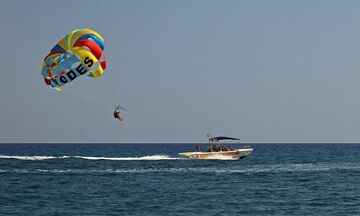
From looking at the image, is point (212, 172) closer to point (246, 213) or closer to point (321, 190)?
point (321, 190)

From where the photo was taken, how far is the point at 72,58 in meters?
46.5

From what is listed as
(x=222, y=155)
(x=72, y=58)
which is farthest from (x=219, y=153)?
(x=72, y=58)

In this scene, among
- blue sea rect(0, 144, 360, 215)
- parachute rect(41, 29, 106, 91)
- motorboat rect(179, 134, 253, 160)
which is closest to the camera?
blue sea rect(0, 144, 360, 215)

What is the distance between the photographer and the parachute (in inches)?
1826

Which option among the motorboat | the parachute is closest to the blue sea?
the parachute

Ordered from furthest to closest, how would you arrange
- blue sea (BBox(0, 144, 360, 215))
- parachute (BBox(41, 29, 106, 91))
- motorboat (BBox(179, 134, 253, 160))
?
1. motorboat (BBox(179, 134, 253, 160))
2. parachute (BBox(41, 29, 106, 91))
3. blue sea (BBox(0, 144, 360, 215))

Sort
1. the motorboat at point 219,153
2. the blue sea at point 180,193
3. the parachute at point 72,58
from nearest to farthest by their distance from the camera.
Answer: the blue sea at point 180,193
the parachute at point 72,58
the motorboat at point 219,153

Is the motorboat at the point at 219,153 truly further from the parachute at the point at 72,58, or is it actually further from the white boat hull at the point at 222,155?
the parachute at the point at 72,58

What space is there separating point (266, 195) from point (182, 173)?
52.6 ft

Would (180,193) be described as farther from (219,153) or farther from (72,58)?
(219,153)

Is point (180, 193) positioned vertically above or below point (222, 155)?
below

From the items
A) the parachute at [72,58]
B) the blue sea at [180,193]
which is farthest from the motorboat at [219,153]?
the parachute at [72,58]

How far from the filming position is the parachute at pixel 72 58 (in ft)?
152

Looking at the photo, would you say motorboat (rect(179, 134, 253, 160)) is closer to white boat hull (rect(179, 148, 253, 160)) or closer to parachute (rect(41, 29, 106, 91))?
white boat hull (rect(179, 148, 253, 160))
